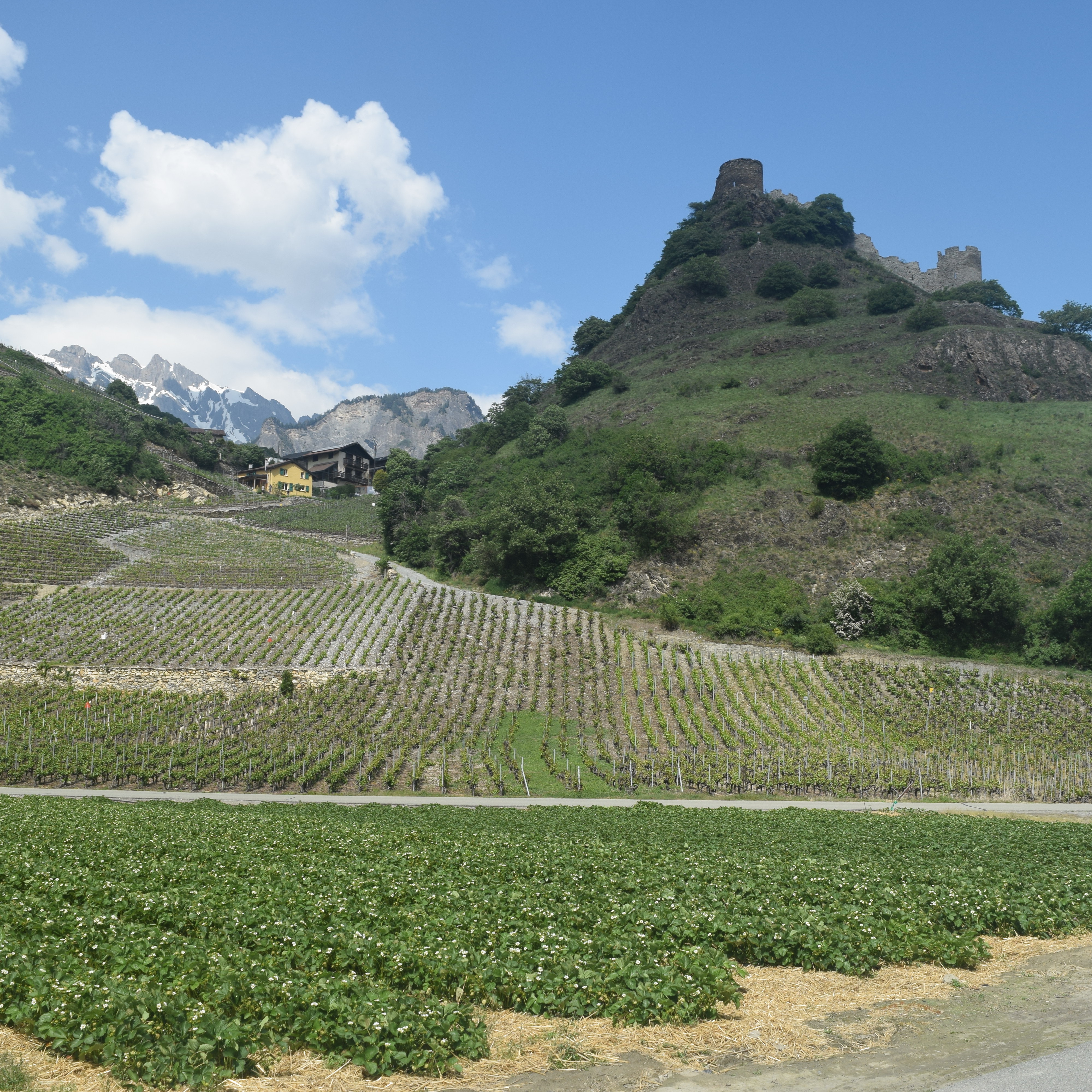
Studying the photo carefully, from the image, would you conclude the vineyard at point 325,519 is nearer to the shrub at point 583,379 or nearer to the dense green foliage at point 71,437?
the dense green foliage at point 71,437

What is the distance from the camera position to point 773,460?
5438 cm

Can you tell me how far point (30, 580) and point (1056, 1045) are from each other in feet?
162

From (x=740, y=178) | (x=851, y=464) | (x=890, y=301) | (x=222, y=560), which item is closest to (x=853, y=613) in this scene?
(x=851, y=464)

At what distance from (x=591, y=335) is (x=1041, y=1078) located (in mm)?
96903

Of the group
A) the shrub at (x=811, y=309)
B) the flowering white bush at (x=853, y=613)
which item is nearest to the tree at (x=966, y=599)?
the flowering white bush at (x=853, y=613)

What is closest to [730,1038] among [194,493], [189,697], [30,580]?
[189,697]

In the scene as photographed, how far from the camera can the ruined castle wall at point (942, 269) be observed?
102 metres

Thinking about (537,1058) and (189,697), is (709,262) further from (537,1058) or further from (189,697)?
(537,1058)

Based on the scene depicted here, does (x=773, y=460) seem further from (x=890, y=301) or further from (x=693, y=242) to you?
(x=693, y=242)

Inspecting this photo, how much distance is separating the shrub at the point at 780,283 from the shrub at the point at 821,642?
207ft

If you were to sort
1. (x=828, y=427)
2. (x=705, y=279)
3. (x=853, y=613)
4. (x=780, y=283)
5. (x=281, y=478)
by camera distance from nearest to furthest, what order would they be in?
(x=853, y=613)
(x=828, y=427)
(x=780, y=283)
(x=705, y=279)
(x=281, y=478)

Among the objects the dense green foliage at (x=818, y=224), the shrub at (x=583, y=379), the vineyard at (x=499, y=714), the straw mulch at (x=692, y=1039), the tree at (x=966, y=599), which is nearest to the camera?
the straw mulch at (x=692, y=1039)

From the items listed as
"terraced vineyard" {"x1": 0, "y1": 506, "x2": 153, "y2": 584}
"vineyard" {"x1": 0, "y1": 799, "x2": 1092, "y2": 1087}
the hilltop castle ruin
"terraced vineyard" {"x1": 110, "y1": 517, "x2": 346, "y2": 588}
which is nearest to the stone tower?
the hilltop castle ruin

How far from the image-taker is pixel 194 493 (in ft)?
262
